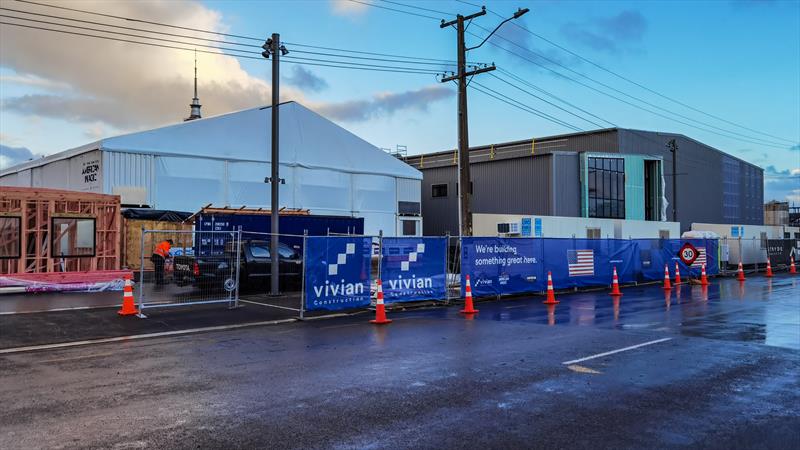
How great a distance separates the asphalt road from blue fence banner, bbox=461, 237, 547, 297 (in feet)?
17.3

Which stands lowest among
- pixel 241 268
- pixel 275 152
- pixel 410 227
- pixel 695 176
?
pixel 241 268

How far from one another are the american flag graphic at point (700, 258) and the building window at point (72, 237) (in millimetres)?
24910

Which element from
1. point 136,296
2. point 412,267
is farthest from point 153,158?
point 412,267

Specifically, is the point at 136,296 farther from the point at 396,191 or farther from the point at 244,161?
the point at 396,191

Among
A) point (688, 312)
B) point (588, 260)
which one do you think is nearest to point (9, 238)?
point (588, 260)

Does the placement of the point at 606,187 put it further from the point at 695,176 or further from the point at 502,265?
the point at 502,265

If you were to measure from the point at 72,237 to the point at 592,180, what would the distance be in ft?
112

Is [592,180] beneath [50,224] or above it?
above

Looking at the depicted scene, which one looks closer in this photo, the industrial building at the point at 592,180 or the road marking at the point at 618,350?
the road marking at the point at 618,350

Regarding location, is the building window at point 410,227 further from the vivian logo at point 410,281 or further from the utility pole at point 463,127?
the vivian logo at point 410,281

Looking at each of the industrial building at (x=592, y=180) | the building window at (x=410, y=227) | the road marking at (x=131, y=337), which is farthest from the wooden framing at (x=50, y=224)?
the industrial building at (x=592, y=180)

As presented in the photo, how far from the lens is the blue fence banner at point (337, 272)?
13.5 m

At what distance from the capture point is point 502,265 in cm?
1805

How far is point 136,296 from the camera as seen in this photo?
1806 cm
